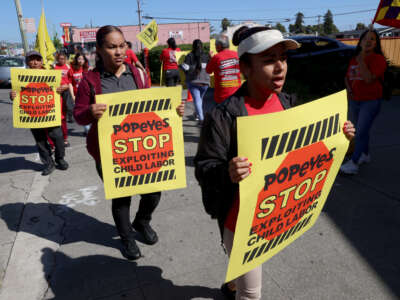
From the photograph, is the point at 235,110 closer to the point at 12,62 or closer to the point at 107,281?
the point at 107,281

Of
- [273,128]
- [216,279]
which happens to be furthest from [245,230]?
[216,279]

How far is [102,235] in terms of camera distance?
10.8 feet

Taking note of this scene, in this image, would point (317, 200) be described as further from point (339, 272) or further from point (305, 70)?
point (305, 70)

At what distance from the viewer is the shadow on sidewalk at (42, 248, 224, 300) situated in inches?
96.3

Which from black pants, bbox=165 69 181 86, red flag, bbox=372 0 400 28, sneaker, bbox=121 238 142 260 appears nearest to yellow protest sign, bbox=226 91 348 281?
sneaker, bbox=121 238 142 260

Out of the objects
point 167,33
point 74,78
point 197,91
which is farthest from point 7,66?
point 167,33

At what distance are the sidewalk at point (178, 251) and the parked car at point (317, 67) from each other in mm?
6868

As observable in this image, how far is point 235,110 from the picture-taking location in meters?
1.57

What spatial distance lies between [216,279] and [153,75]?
17.2m

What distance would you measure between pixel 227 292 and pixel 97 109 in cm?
162

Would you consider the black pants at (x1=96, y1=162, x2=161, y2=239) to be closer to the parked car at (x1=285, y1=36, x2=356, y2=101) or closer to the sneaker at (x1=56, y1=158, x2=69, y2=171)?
the sneaker at (x1=56, y1=158, x2=69, y2=171)

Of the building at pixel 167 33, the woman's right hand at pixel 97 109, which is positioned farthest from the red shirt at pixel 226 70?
the building at pixel 167 33

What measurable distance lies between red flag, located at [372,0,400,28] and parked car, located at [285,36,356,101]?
5.83 metres

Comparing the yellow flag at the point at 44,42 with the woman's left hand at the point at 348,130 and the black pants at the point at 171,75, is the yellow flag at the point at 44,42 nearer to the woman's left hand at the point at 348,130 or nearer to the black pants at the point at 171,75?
the black pants at the point at 171,75
